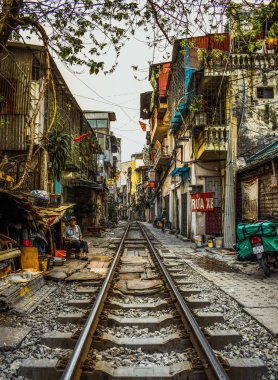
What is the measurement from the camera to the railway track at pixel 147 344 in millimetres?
3424

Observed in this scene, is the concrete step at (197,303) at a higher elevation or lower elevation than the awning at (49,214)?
lower

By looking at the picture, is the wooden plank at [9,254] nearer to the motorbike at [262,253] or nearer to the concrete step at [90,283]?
the concrete step at [90,283]

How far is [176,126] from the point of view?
24969 mm

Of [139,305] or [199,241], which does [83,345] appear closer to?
[139,305]

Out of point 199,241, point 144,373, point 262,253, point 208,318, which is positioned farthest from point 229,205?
point 144,373

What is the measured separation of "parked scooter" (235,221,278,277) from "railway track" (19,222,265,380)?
101 inches

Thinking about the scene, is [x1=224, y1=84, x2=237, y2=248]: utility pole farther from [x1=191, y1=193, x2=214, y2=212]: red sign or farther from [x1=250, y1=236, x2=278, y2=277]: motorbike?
[x1=250, y1=236, x2=278, y2=277]: motorbike

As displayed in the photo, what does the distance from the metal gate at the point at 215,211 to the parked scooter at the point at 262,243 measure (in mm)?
9607

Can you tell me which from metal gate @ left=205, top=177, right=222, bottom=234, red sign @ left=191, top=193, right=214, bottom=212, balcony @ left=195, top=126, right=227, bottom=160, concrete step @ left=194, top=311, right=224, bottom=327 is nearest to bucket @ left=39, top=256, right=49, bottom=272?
concrete step @ left=194, top=311, right=224, bottom=327

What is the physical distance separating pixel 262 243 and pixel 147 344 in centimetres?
525

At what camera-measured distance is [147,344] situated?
4203 millimetres

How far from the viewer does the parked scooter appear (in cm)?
852

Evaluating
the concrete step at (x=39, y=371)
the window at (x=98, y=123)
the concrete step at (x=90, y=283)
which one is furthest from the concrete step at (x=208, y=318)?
the window at (x=98, y=123)

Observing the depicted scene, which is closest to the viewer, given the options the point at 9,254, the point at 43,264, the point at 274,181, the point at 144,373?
the point at 144,373
